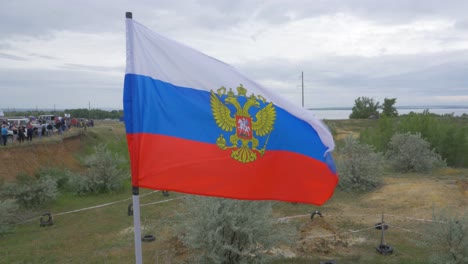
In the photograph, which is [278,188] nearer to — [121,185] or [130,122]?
[130,122]

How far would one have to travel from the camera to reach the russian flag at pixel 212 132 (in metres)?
3.56

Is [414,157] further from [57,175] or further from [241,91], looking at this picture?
[57,175]

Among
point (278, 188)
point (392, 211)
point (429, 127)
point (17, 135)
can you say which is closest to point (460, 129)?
point (429, 127)

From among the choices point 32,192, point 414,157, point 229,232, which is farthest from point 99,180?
point 414,157

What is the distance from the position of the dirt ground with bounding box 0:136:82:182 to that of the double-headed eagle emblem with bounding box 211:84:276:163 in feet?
63.5

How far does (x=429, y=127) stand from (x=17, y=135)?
2945 cm

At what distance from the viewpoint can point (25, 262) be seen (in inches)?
342

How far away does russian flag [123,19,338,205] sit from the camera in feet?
11.7

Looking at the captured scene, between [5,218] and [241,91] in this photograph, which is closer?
[241,91]

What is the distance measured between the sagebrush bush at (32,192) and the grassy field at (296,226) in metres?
0.47

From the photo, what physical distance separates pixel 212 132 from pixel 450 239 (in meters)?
5.48

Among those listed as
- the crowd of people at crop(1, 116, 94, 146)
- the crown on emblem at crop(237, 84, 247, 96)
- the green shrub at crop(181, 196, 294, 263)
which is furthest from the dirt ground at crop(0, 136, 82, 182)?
the crown on emblem at crop(237, 84, 247, 96)

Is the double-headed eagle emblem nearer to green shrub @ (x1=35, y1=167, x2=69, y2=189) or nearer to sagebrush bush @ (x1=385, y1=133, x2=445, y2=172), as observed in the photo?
green shrub @ (x1=35, y1=167, x2=69, y2=189)

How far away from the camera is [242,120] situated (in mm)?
4094
